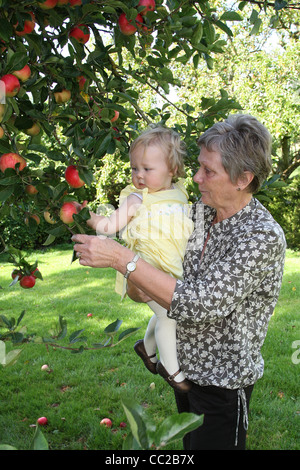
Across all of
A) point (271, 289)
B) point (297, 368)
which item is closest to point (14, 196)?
point (271, 289)

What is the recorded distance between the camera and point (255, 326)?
5.49 ft

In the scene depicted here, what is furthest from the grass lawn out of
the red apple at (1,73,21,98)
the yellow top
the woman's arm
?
the red apple at (1,73,21,98)

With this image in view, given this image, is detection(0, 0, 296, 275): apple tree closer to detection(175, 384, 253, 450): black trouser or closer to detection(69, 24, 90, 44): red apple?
detection(69, 24, 90, 44): red apple

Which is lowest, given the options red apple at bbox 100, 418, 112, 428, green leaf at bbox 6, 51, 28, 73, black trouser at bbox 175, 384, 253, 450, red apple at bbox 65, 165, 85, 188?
red apple at bbox 100, 418, 112, 428

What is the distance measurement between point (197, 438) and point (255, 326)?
1.59 ft

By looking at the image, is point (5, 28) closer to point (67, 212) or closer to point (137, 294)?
point (67, 212)

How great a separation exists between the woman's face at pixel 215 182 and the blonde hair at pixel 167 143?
0.80 ft

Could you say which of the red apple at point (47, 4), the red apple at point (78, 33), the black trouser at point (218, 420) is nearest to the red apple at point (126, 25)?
the red apple at point (78, 33)

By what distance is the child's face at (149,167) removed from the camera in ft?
6.07

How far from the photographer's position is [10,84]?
135cm

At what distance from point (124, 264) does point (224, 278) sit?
338 millimetres

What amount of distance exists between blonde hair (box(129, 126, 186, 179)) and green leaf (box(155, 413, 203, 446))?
4.19 feet

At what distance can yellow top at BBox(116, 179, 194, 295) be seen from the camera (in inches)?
71.5

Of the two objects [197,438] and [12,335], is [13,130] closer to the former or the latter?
[12,335]
